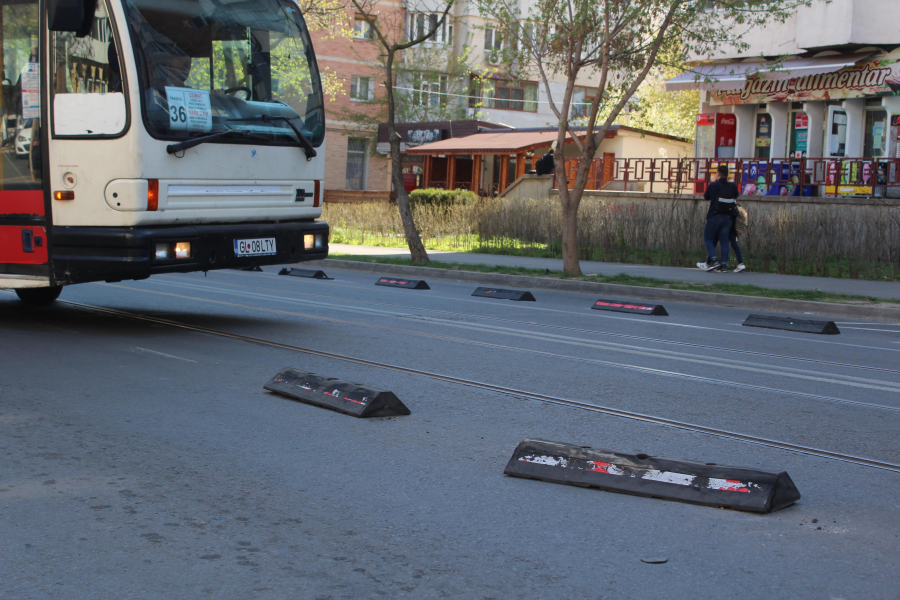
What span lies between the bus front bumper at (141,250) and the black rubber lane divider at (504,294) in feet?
17.2

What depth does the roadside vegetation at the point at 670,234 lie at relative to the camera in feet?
56.1

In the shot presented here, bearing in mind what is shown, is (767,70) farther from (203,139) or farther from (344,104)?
(344,104)

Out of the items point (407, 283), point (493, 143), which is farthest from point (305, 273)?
point (493, 143)

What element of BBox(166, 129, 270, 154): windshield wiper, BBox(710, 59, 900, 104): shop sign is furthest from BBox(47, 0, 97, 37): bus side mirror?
BBox(710, 59, 900, 104): shop sign

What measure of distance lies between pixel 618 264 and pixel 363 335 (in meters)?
11.2

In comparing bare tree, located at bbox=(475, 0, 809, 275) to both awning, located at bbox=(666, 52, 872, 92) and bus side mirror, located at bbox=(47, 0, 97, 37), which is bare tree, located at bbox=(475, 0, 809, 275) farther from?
bus side mirror, located at bbox=(47, 0, 97, 37)

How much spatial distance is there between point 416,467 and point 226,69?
5.24 meters

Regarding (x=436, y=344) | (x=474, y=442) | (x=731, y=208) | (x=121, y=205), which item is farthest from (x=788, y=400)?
(x=731, y=208)

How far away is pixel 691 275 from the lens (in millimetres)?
16484

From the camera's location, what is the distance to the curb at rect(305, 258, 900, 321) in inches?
490

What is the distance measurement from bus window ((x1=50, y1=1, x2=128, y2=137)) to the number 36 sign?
45cm

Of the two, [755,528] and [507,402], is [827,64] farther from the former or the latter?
[755,528]

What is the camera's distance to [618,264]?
19.2m

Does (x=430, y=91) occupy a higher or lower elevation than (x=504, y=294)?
higher
